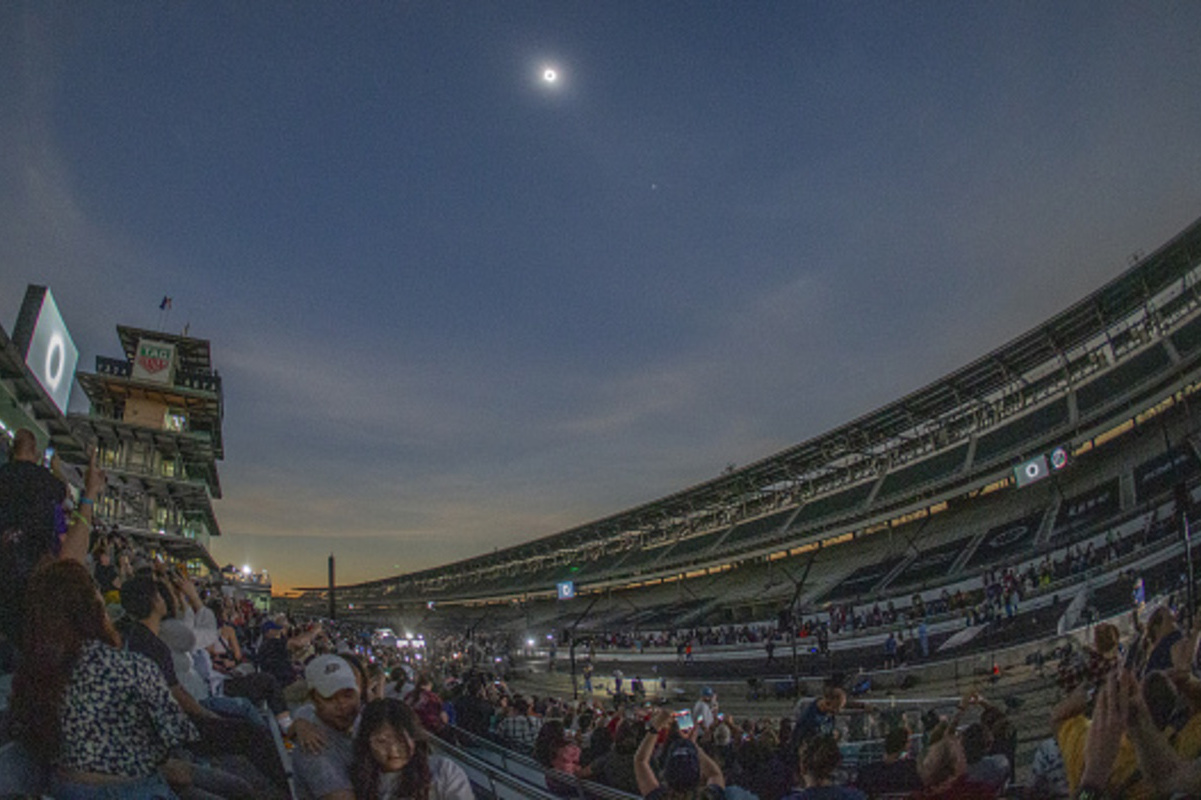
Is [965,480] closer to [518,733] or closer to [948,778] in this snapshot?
[518,733]

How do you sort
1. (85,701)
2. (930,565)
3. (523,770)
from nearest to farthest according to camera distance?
(85,701)
(523,770)
(930,565)

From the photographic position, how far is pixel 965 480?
2936cm

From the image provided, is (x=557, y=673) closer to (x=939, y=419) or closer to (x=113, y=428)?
(x=939, y=419)

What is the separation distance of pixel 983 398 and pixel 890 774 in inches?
1255

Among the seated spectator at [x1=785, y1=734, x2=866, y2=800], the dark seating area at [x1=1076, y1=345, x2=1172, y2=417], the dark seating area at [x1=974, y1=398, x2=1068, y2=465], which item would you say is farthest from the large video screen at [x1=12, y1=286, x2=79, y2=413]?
the dark seating area at [x1=1076, y1=345, x2=1172, y2=417]

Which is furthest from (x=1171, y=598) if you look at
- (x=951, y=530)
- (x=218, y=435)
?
(x=218, y=435)

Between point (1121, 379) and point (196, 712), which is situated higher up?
point (1121, 379)

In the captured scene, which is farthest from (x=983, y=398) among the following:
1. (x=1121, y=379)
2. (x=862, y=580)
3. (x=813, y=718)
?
(x=813, y=718)

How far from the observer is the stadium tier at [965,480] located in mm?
23594

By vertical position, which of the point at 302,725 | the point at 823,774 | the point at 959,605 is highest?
the point at 302,725

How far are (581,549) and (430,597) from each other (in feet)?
118

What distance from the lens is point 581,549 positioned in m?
58.7

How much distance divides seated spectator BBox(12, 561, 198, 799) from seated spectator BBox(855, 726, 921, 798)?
14.3 ft

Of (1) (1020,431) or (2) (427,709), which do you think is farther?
(1) (1020,431)
